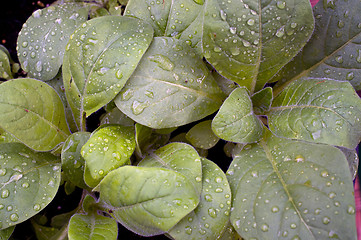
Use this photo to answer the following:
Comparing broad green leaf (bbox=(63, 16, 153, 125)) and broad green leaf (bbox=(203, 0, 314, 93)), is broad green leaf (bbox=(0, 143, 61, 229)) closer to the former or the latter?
broad green leaf (bbox=(63, 16, 153, 125))

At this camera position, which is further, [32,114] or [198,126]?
[198,126]

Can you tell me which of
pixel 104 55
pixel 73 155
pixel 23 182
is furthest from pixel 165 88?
pixel 23 182

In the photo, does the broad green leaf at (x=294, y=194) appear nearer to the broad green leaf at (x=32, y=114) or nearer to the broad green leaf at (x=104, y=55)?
the broad green leaf at (x=104, y=55)

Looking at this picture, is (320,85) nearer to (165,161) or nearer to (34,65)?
(165,161)

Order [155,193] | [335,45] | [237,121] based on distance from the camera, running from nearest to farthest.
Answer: [155,193], [237,121], [335,45]

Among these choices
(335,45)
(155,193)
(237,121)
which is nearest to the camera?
(155,193)

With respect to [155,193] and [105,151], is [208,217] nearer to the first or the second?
[155,193]

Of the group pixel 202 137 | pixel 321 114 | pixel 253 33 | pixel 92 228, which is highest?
pixel 253 33

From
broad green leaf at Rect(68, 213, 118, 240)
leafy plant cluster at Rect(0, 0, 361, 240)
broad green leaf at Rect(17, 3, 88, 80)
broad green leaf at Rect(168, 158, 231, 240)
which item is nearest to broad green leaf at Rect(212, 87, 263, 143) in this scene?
leafy plant cluster at Rect(0, 0, 361, 240)
